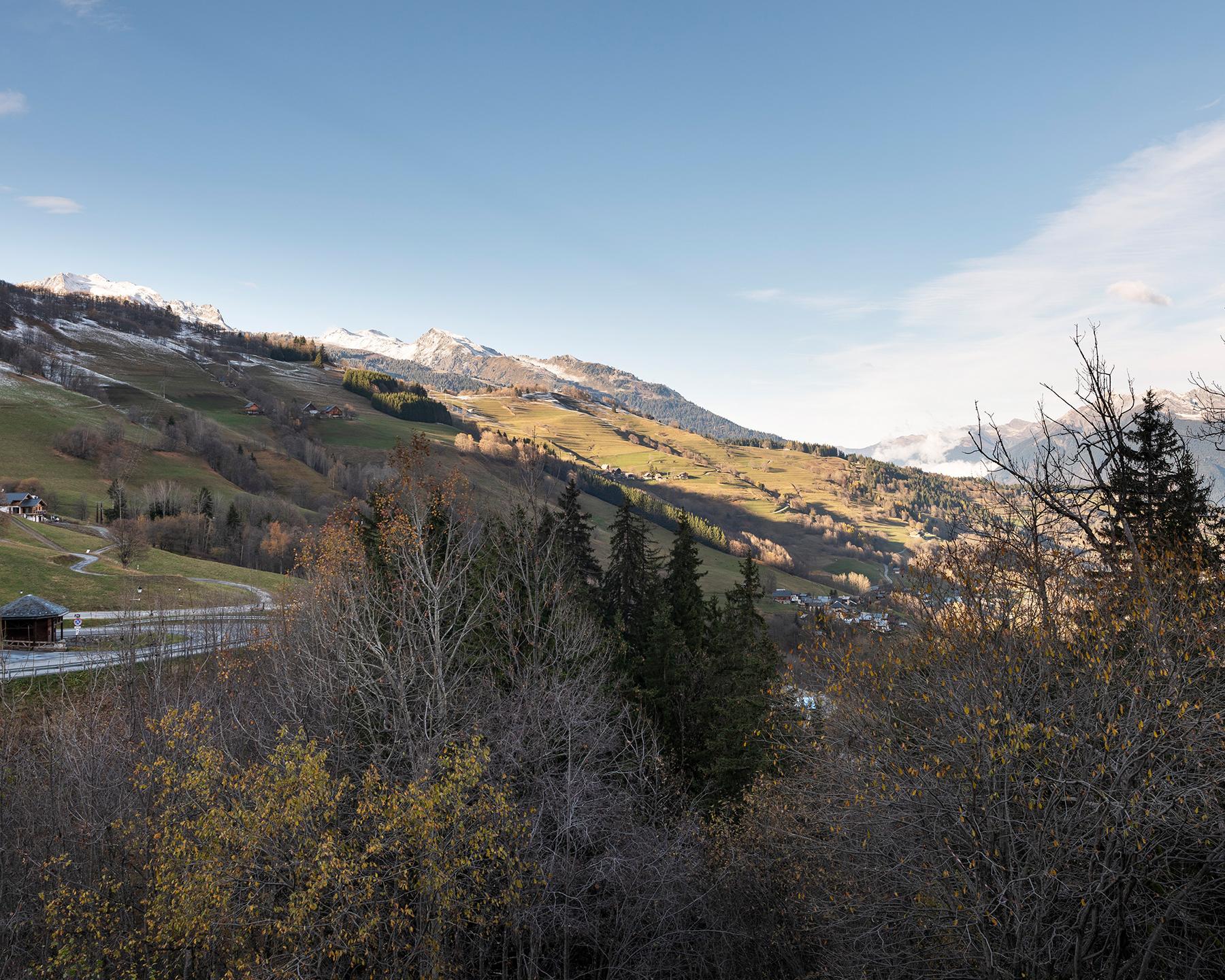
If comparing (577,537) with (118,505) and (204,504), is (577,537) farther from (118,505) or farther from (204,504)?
(118,505)

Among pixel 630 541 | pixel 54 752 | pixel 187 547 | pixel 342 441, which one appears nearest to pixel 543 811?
pixel 54 752

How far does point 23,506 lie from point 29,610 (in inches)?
2368

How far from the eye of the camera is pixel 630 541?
45.6 metres

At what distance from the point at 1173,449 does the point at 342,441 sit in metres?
196

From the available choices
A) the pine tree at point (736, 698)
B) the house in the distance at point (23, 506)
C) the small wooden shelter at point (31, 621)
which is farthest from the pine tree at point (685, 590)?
the house in the distance at point (23, 506)

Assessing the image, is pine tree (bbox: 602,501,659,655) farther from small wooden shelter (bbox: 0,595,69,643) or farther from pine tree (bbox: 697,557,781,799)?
small wooden shelter (bbox: 0,595,69,643)

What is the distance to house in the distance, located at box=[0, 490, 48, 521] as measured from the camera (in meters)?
86.8

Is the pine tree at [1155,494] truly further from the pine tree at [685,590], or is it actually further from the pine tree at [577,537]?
the pine tree at [577,537]

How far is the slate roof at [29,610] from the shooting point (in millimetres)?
43562

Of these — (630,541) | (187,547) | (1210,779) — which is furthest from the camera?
(187,547)

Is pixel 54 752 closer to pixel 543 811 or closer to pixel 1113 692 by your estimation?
pixel 543 811

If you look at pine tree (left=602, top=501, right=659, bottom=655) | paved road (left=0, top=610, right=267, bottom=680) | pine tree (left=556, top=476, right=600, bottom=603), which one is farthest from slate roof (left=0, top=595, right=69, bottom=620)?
pine tree (left=602, top=501, right=659, bottom=655)

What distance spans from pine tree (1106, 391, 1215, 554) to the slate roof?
58436 mm

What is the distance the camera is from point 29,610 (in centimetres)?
4406
